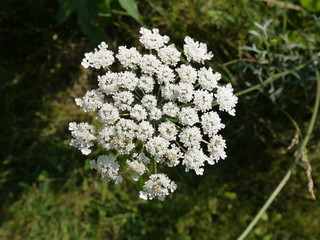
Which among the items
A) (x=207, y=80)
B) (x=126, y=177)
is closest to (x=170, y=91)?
(x=207, y=80)

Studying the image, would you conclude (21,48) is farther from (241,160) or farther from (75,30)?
(241,160)

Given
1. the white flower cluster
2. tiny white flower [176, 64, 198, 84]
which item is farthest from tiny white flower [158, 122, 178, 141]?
tiny white flower [176, 64, 198, 84]

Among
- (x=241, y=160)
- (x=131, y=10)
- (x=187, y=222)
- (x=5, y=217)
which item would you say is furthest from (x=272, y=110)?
(x=5, y=217)

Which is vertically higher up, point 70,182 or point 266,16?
point 266,16

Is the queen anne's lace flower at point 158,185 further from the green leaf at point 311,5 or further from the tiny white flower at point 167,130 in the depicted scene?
the green leaf at point 311,5

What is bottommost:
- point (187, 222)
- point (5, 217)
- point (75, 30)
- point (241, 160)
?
point (5, 217)

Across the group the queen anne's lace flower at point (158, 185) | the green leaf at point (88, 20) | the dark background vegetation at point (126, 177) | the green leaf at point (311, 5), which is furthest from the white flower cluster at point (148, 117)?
the dark background vegetation at point (126, 177)
